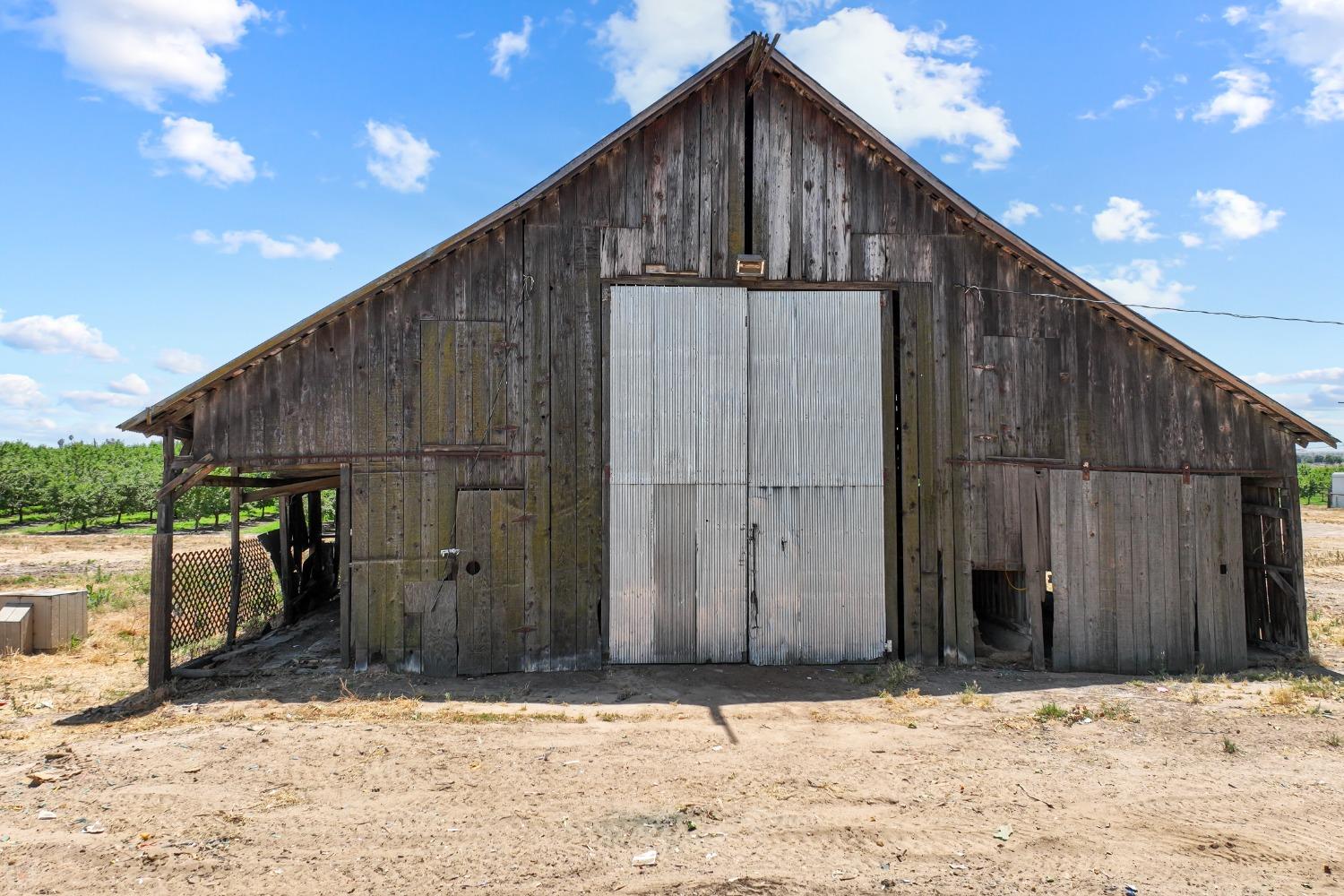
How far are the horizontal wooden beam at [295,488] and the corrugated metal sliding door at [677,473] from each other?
5194mm

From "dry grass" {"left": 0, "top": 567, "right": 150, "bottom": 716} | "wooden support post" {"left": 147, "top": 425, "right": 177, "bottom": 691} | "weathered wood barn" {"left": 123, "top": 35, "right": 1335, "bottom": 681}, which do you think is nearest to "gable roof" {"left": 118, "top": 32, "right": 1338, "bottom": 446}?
"weathered wood barn" {"left": 123, "top": 35, "right": 1335, "bottom": 681}

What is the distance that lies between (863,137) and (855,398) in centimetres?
370

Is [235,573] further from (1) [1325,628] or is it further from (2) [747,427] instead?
(1) [1325,628]

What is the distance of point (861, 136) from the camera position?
10.9m

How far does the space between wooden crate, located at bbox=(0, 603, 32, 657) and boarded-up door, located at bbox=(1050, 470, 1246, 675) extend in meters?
15.5

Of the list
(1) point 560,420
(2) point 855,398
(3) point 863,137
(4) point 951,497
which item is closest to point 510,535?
(1) point 560,420

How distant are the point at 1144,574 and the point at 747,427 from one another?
6.17 m

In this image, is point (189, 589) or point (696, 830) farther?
point (189, 589)

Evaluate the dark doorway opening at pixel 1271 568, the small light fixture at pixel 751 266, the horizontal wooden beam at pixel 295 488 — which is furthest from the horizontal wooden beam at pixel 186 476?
the dark doorway opening at pixel 1271 568

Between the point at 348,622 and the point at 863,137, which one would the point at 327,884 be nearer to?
the point at 348,622

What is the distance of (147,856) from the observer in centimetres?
538

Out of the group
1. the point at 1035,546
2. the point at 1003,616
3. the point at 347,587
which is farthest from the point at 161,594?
the point at 1003,616

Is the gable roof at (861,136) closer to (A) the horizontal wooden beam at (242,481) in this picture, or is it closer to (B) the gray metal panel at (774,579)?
(A) the horizontal wooden beam at (242,481)

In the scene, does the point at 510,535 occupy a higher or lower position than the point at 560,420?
lower
